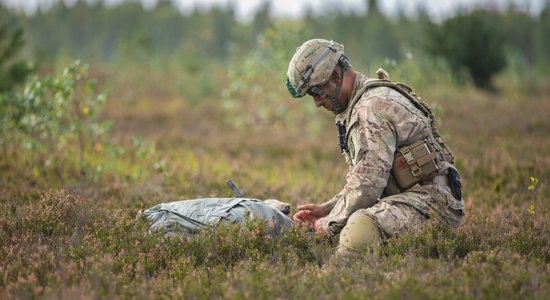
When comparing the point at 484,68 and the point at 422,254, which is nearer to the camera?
the point at 422,254

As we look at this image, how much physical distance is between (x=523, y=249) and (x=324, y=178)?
448 centimetres

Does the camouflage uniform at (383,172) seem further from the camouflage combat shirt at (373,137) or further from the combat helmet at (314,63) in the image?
the combat helmet at (314,63)

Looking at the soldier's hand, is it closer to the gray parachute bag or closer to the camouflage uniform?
the gray parachute bag

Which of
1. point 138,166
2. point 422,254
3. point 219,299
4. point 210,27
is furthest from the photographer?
point 210,27

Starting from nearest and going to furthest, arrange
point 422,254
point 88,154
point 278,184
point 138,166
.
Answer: point 422,254 < point 278,184 < point 138,166 < point 88,154

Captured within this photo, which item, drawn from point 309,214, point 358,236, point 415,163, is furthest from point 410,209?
point 309,214

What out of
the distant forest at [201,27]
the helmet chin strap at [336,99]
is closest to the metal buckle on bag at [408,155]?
the helmet chin strap at [336,99]

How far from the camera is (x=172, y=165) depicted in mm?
8992

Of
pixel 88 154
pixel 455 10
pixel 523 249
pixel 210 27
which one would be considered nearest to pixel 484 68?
pixel 455 10

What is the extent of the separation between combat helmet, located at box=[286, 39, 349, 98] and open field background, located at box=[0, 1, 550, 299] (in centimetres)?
121

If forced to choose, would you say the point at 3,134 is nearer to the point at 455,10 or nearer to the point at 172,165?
the point at 172,165

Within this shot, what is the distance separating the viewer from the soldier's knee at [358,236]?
14.7 feet

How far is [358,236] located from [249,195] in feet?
8.96

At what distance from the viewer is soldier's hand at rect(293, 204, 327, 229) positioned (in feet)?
17.0
